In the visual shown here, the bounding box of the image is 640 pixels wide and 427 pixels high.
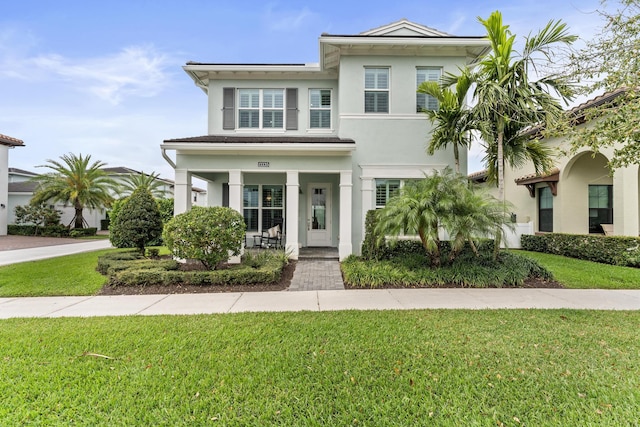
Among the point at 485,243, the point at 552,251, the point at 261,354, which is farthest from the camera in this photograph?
the point at 552,251

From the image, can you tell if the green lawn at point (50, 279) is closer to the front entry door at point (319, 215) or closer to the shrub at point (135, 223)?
the shrub at point (135, 223)

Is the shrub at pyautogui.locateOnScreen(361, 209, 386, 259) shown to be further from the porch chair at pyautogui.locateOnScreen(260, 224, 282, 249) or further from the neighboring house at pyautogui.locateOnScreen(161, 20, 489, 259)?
the porch chair at pyautogui.locateOnScreen(260, 224, 282, 249)

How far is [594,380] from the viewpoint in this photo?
323 centimetres

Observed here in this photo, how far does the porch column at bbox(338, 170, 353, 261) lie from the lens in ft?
34.0

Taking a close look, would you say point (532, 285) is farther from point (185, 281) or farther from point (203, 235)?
point (185, 281)

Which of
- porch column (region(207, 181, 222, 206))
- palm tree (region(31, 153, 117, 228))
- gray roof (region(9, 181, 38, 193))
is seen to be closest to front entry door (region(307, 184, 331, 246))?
porch column (region(207, 181, 222, 206))

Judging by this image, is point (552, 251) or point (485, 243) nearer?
point (485, 243)

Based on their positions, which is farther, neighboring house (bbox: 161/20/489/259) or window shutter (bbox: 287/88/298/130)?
window shutter (bbox: 287/88/298/130)

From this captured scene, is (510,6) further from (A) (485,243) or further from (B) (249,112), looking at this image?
(B) (249,112)

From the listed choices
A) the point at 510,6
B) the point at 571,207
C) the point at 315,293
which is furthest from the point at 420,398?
the point at 571,207

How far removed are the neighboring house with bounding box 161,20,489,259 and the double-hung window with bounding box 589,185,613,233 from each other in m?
6.32

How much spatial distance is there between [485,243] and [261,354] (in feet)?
27.6

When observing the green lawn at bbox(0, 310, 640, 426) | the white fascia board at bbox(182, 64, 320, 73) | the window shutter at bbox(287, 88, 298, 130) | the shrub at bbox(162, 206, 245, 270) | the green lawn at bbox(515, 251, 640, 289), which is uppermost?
the white fascia board at bbox(182, 64, 320, 73)

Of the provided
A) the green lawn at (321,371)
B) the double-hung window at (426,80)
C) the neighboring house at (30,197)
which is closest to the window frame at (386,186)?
the double-hung window at (426,80)
